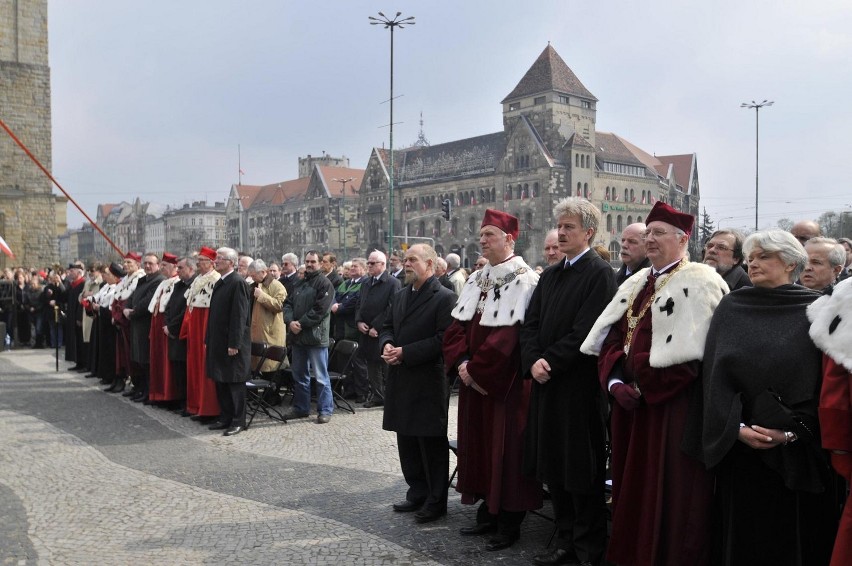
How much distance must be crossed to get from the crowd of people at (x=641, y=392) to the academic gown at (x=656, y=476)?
1cm

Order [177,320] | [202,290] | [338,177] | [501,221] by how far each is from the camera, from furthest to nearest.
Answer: [338,177]
[177,320]
[202,290]
[501,221]

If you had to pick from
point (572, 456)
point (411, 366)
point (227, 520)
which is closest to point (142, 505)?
point (227, 520)

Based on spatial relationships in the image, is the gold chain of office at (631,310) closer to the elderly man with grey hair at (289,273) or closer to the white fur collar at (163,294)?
the elderly man with grey hair at (289,273)

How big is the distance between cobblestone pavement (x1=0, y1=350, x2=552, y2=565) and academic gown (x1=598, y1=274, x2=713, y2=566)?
983 millimetres

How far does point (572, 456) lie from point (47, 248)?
36936mm

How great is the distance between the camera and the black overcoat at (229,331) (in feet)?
30.9

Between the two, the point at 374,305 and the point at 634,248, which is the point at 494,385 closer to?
the point at 634,248

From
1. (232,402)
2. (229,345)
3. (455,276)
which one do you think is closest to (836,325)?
(229,345)

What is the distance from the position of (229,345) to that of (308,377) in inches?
54.9

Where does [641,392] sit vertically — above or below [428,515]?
above

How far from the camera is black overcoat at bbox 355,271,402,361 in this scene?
11148mm

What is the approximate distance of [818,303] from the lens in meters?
3.61

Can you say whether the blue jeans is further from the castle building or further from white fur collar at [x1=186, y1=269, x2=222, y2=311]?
the castle building

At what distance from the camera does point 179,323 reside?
10750 mm
